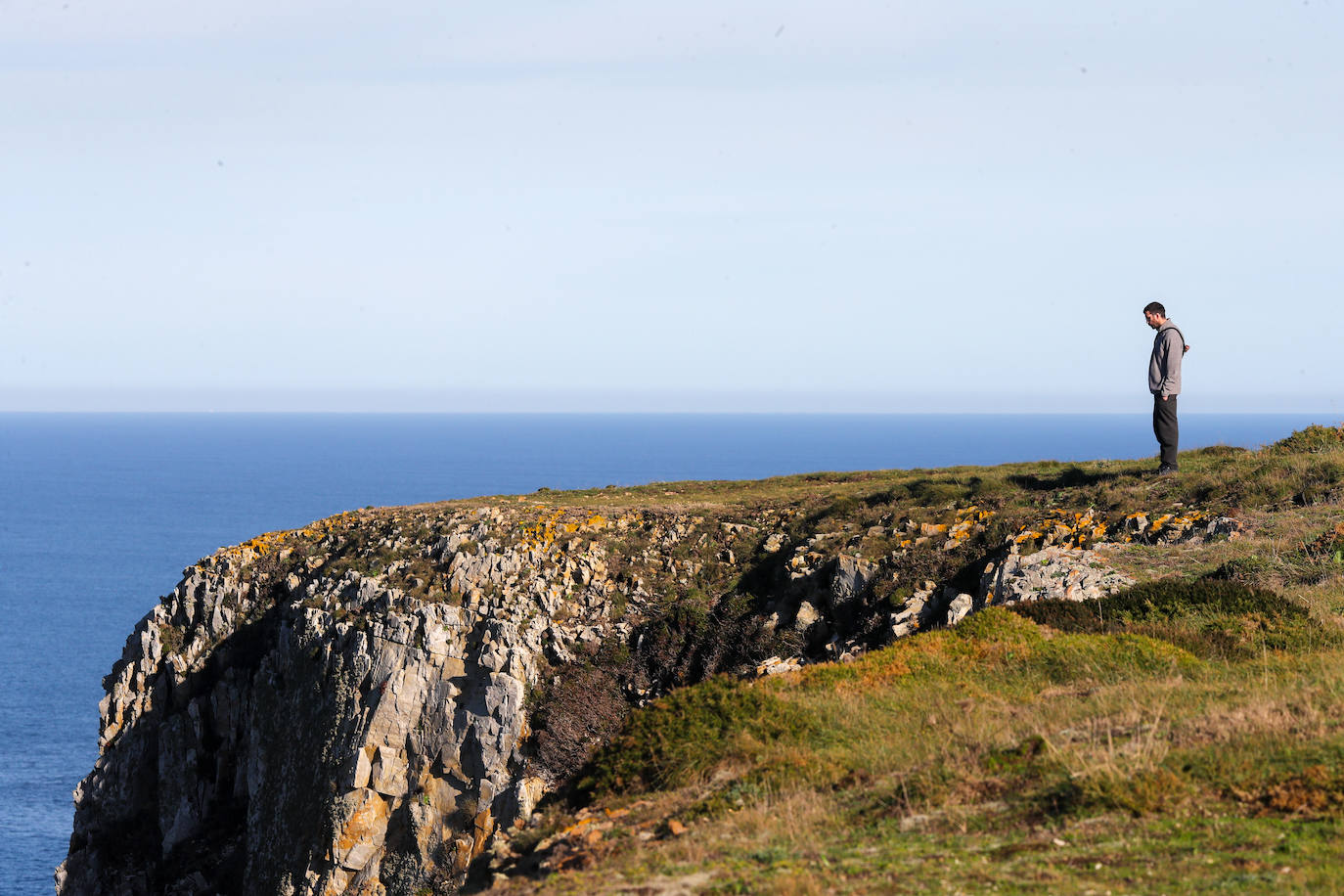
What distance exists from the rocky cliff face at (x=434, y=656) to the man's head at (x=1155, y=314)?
4339 mm

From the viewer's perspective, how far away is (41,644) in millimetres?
82188

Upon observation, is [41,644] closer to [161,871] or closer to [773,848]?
[161,871]

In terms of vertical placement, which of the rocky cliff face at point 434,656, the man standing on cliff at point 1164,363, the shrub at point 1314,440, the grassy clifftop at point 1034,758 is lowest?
the rocky cliff face at point 434,656

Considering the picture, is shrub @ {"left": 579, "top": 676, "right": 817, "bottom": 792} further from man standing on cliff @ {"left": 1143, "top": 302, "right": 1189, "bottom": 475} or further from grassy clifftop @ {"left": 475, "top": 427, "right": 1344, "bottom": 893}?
man standing on cliff @ {"left": 1143, "top": 302, "right": 1189, "bottom": 475}

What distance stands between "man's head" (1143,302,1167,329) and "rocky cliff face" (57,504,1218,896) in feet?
14.2

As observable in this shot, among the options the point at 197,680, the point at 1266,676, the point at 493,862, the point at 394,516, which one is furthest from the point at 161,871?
the point at 1266,676

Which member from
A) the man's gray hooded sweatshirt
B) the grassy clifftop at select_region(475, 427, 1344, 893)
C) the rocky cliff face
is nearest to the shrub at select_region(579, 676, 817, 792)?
the grassy clifftop at select_region(475, 427, 1344, 893)

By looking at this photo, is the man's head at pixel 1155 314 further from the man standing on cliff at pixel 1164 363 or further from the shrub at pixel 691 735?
the shrub at pixel 691 735

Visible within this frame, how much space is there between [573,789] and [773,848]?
374 cm

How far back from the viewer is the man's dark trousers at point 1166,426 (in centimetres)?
2100

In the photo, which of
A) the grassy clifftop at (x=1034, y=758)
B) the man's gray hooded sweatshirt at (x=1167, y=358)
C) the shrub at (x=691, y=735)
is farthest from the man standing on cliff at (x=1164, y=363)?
the shrub at (x=691, y=735)

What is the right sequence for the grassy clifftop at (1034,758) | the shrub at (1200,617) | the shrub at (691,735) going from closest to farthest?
the grassy clifftop at (1034,758)
the shrub at (691,735)
the shrub at (1200,617)

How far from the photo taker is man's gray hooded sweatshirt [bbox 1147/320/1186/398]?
20.6 metres

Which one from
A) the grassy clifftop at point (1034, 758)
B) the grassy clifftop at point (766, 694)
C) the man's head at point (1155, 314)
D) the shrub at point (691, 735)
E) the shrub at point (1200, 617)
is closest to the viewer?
the grassy clifftop at point (1034, 758)
